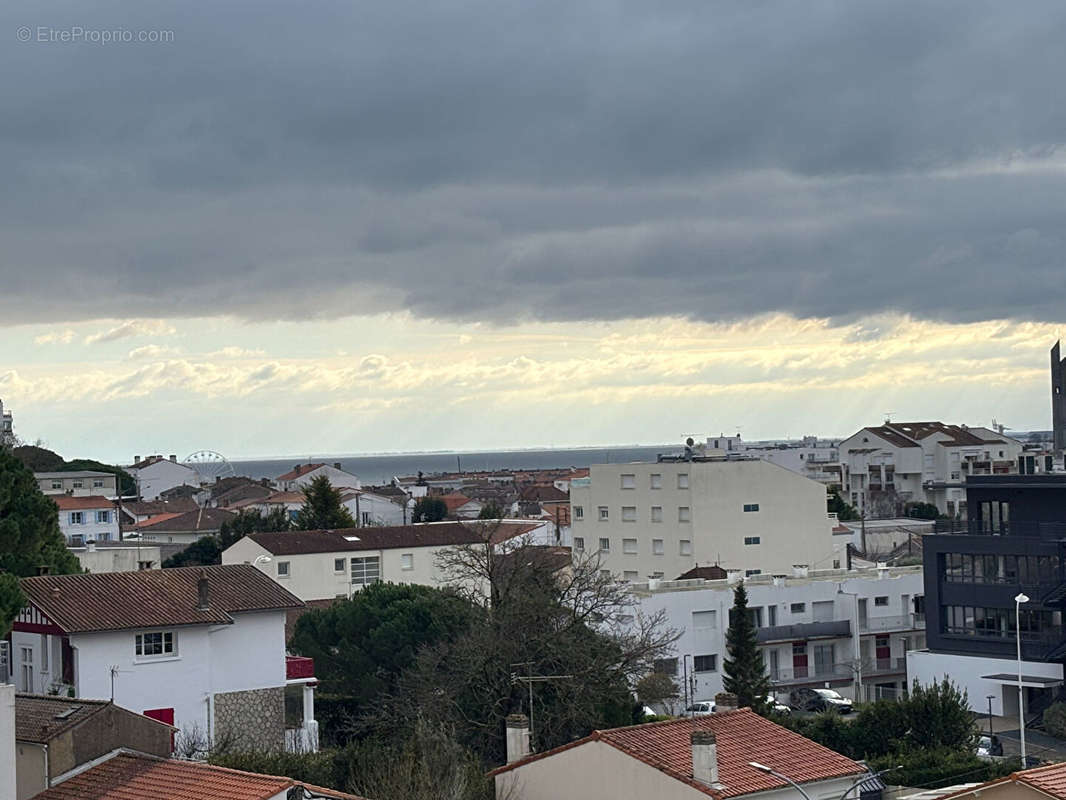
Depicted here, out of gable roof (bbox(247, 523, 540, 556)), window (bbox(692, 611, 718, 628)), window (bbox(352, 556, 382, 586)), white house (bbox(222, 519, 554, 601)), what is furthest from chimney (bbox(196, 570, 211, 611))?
window (bbox(352, 556, 382, 586))

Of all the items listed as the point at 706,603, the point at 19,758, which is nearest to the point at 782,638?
the point at 706,603

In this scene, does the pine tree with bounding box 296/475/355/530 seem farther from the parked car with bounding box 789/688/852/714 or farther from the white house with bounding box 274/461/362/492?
the white house with bounding box 274/461/362/492

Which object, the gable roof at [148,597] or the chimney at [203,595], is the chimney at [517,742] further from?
the chimney at [203,595]

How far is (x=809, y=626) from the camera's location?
71688 millimetres

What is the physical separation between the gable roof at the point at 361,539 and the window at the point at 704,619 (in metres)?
12.6

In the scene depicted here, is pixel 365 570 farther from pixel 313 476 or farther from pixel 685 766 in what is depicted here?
pixel 313 476

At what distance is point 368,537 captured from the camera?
79875mm

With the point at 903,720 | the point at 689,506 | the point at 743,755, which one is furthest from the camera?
the point at 689,506

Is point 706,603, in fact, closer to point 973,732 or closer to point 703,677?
point 703,677

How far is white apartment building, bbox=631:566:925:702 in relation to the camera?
68000mm

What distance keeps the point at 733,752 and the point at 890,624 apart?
45.2 m

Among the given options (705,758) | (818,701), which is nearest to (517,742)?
(705,758)

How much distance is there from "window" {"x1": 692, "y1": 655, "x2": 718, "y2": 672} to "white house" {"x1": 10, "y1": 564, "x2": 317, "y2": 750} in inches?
1028

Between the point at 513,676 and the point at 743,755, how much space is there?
1317 cm
